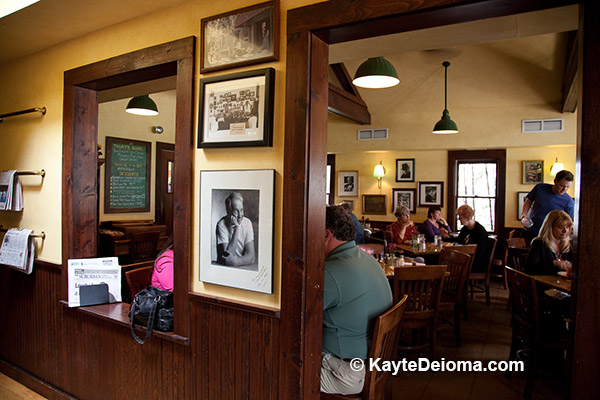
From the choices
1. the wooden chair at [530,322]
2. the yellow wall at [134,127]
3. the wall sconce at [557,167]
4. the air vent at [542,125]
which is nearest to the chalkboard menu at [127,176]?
the yellow wall at [134,127]

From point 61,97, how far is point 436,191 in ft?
22.0

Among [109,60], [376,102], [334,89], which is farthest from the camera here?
[376,102]

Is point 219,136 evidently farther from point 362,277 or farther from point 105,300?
point 105,300

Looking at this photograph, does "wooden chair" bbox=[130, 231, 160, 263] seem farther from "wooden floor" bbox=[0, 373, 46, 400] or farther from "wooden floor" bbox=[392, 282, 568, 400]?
"wooden floor" bbox=[392, 282, 568, 400]

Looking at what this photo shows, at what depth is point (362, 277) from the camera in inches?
83.2

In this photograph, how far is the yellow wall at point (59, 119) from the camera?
72.8 inches

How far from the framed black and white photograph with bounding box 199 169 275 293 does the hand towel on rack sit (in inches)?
73.7

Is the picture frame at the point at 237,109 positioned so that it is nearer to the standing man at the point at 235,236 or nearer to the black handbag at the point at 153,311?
the standing man at the point at 235,236

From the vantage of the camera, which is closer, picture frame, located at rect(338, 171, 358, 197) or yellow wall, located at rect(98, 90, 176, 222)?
yellow wall, located at rect(98, 90, 176, 222)

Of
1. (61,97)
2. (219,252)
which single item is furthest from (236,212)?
(61,97)

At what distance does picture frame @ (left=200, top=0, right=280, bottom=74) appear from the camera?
1.84m

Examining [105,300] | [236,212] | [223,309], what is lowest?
[105,300]

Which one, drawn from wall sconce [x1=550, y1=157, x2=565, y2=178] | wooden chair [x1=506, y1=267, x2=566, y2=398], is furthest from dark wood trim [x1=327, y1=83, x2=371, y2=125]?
wooden chair [x1=506, y1=267, x2=566, y2=398]

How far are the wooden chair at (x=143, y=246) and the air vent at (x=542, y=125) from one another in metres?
6.36
